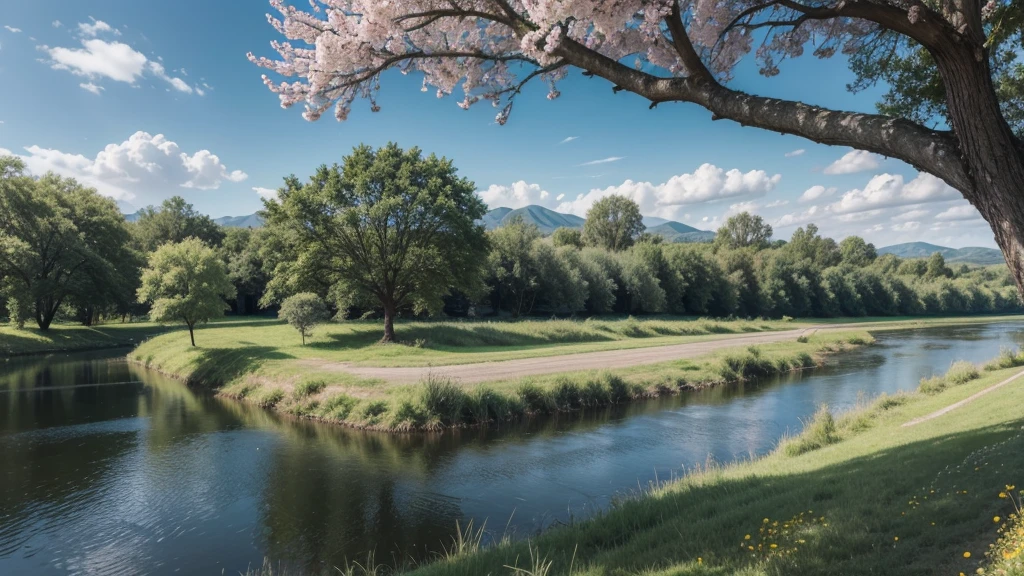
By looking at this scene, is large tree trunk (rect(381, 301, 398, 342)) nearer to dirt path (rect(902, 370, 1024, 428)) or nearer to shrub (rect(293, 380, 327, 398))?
shrub (rect(293, 380, 327, 398))

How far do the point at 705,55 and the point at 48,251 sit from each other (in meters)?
58.9

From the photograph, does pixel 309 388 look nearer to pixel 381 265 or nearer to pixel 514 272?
pixel 381 265

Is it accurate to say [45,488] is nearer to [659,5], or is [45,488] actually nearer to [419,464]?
[419,464]

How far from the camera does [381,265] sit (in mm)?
34031

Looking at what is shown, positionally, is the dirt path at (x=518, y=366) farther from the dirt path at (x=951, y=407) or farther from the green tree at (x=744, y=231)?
the green tree at (x=744, y=231)

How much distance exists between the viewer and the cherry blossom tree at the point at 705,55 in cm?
415

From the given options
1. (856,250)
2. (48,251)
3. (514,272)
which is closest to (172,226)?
(48,251)

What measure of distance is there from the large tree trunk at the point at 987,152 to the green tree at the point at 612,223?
10009 cm

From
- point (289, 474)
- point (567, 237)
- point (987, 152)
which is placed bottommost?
point (289, 474)

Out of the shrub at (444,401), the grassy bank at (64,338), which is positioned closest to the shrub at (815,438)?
the shrub at (444,401)

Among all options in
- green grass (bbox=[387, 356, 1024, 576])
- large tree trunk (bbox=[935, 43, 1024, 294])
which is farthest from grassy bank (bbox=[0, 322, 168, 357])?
large tree trunk (bbox=[935, 43, 1024, 294])

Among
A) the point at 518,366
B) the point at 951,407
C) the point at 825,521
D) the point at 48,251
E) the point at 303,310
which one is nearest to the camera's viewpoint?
the point at 825,521

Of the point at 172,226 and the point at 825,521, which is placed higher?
the point at 172,226

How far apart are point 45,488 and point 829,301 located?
101811 mm
